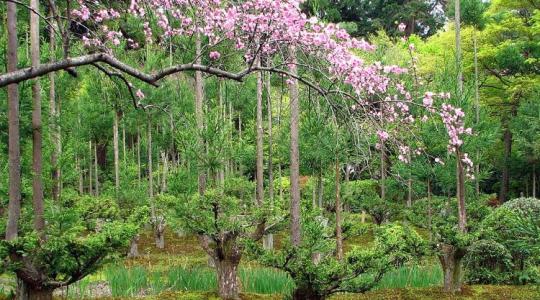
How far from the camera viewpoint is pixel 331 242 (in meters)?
7.27

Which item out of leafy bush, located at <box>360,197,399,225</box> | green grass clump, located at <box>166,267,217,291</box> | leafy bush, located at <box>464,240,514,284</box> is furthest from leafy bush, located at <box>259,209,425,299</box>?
leafy bush, located at <box>360,197,399,225</box>

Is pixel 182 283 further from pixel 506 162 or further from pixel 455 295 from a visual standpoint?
pixel 506 162

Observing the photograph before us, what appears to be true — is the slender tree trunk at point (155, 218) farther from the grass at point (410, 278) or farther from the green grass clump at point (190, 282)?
the grass at point (410, 278)

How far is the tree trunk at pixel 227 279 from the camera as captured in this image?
27.7 feet

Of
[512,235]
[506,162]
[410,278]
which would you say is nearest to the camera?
[512,235]

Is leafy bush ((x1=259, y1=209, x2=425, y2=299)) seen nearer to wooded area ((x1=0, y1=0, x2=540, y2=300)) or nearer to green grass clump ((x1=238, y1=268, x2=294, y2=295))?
wooded area ((x1=0, y1=0, x2=540, y2=300))

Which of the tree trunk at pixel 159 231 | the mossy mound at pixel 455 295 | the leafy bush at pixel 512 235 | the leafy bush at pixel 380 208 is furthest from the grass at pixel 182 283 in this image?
the leafy bush at pixel 380 208

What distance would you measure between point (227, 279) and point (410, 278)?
402 centimetres

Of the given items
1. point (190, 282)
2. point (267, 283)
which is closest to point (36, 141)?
point (190, 282)

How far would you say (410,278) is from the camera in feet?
33.8

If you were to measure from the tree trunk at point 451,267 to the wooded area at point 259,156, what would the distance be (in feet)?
0.08

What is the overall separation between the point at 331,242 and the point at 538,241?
104 inches

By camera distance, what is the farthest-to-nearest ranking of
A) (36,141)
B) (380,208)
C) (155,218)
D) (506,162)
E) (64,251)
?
1. (506,162)
2. (380,208)
3. (155,218)
4. (36,141)
5. (64,251)

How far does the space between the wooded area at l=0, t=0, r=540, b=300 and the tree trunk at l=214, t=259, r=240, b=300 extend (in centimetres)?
2
